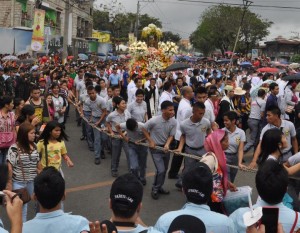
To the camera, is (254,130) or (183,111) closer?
(183,111)

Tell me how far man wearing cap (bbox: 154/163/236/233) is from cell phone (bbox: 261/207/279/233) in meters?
0.33

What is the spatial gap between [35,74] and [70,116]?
6.87 feet

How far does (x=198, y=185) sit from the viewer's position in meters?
3.17

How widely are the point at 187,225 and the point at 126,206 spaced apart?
420 millimetres

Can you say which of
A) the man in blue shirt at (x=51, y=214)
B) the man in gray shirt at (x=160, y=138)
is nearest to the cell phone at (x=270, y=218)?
the man in blue shirt at (x=51, y=214)

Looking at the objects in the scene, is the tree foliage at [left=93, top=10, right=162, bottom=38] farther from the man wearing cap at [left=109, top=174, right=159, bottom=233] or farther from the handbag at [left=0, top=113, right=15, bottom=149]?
the man wearing cap at [left=109, top=174, right=159, bottom=233]

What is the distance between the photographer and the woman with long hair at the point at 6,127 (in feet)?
22.9

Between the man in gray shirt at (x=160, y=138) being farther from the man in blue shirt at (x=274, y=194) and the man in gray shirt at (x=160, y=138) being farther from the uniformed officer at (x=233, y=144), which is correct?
the man in blue shirt at (x=274, y=194)

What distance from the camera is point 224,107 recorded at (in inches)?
386

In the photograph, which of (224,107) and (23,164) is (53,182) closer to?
(23,164)

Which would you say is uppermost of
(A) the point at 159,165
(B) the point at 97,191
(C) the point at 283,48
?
(C) the point at 283,48

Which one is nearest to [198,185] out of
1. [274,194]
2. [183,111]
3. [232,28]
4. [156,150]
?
[274,194]

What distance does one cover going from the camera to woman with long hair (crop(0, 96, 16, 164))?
6965mm

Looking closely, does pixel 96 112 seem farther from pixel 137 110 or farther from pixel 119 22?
pixel 119 22
